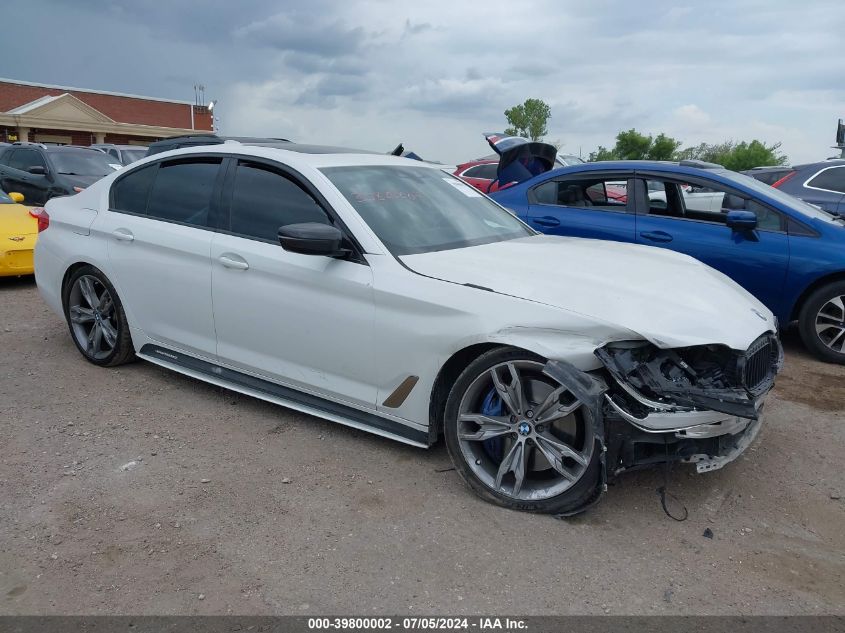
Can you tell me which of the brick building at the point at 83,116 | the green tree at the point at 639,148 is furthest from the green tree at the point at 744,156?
the brick building at the point at 83,116

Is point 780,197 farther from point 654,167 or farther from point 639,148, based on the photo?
point 639,148

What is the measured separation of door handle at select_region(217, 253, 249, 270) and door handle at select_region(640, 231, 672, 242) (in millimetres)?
3684

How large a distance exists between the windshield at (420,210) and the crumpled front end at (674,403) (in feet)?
4.36

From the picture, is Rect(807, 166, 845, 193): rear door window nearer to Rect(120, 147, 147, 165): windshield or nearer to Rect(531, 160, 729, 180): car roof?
Rect(531, 160, 729, 180): car roof

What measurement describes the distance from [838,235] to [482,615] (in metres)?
4.75

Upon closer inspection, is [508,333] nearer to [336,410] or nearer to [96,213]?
[336,410]

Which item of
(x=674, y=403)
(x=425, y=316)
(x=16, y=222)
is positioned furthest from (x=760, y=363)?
(x=16, y=222)

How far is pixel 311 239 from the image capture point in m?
3.62

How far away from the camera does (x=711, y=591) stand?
2.80 m

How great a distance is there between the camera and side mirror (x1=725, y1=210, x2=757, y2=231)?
5797 millimetres

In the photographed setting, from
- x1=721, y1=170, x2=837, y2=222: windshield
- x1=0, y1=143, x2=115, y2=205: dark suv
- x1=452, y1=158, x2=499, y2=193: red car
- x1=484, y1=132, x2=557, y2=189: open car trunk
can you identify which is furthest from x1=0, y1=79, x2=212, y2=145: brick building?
x1=721, y1=170, x2=837, y2=222: windshield

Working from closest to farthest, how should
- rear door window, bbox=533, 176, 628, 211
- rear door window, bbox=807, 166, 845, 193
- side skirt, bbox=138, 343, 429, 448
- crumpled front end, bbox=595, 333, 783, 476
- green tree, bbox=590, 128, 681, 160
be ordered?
1. crumpled front end, bbox=595, 333, 783, 476
2. side skirt, bbox=138, 343, 429, 448
3. rear door window, bbox=533, 176, 628, 211
4. rear door window, bbox=807, 166, 845, 193
5. green tree, bbox=590, 128, 681, 160

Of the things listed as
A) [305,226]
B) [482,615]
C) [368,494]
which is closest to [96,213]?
[305,226]

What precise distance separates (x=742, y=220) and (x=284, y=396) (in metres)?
3.97
